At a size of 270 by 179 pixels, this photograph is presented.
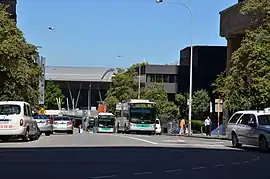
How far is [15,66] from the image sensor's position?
4172 cm

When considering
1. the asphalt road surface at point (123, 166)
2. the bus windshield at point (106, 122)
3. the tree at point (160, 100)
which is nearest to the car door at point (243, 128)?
the asphalt road surface at point (123, 166)

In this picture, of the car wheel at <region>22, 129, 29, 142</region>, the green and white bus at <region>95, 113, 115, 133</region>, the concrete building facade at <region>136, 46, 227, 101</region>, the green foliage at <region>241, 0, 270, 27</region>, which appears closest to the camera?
the car wheel at <region>22, 129, 29, 142</region>

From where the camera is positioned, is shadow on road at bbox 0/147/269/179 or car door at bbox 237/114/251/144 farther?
car door at bbox 237/114/251/144

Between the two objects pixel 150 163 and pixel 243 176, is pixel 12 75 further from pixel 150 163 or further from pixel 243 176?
pixel 243 176

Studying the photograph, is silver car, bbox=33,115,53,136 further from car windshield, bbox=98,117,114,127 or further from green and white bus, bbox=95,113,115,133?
car windshield, bbox=98,117,114,127

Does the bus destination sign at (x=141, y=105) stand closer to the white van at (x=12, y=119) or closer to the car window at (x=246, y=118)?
the white van at (x=12, y=119)

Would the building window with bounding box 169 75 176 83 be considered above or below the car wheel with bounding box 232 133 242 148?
above

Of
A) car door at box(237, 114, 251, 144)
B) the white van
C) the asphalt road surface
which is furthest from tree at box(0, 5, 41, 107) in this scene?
the asphalt road surface

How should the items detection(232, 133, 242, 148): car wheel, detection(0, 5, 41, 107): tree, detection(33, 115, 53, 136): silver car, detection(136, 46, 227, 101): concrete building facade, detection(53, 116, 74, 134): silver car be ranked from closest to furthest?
detection(232, 133, 242, 148): car wheel, detection(0, 5, 41, 107): tree, detection(33, 115, 53, 136): silver car, detection(53, 116, 74, 134): silver car, detection(136, 46, 227, 101): concrete building facade

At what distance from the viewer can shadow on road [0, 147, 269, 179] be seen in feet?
45.3

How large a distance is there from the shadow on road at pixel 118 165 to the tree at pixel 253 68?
14.1 meters

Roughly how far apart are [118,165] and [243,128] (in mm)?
10969

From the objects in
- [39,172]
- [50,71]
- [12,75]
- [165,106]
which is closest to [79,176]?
[39,172]

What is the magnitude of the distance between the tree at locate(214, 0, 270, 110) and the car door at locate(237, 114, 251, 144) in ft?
22.5
